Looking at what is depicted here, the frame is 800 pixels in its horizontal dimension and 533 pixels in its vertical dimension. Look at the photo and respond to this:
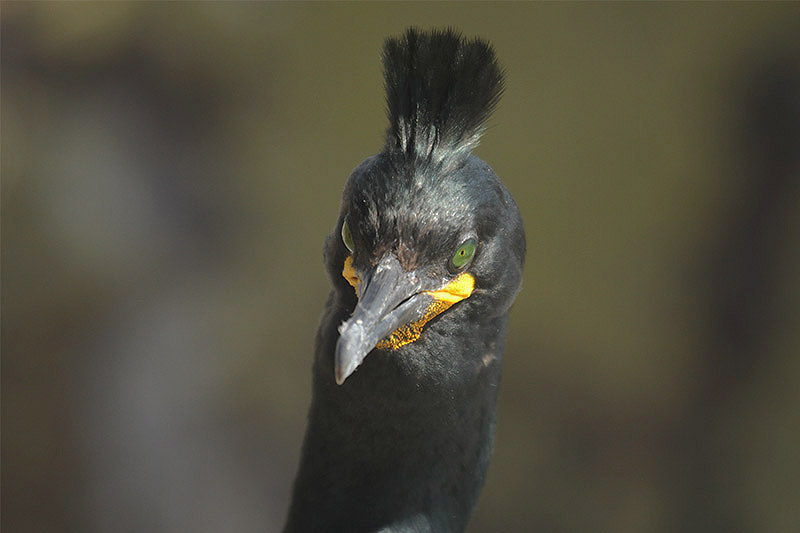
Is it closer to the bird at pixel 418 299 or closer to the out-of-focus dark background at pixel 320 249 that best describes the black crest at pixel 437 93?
the bird at pixel 418 299

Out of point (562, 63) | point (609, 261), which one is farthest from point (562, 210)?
point (562, 63)

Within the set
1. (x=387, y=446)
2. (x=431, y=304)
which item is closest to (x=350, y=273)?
(x=431, y=304)

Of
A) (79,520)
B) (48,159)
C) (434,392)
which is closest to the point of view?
(434,392)

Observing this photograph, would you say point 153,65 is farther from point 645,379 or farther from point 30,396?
point 645,379

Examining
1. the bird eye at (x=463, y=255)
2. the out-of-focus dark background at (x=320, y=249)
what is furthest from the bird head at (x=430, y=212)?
the out-of-focus dark background at (x=320, y=249)

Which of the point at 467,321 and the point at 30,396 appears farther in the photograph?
the point at 30,396

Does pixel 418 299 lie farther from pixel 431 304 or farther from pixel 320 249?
pixel 320 249

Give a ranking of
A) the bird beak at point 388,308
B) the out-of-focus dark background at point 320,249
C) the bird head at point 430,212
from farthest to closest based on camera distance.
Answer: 1. the out-of-focus dark background at point 320,249
2. the bird head at point 430,212
3. the bird beak at point 388,308

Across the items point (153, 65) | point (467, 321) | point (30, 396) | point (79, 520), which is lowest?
point (79, 520)
